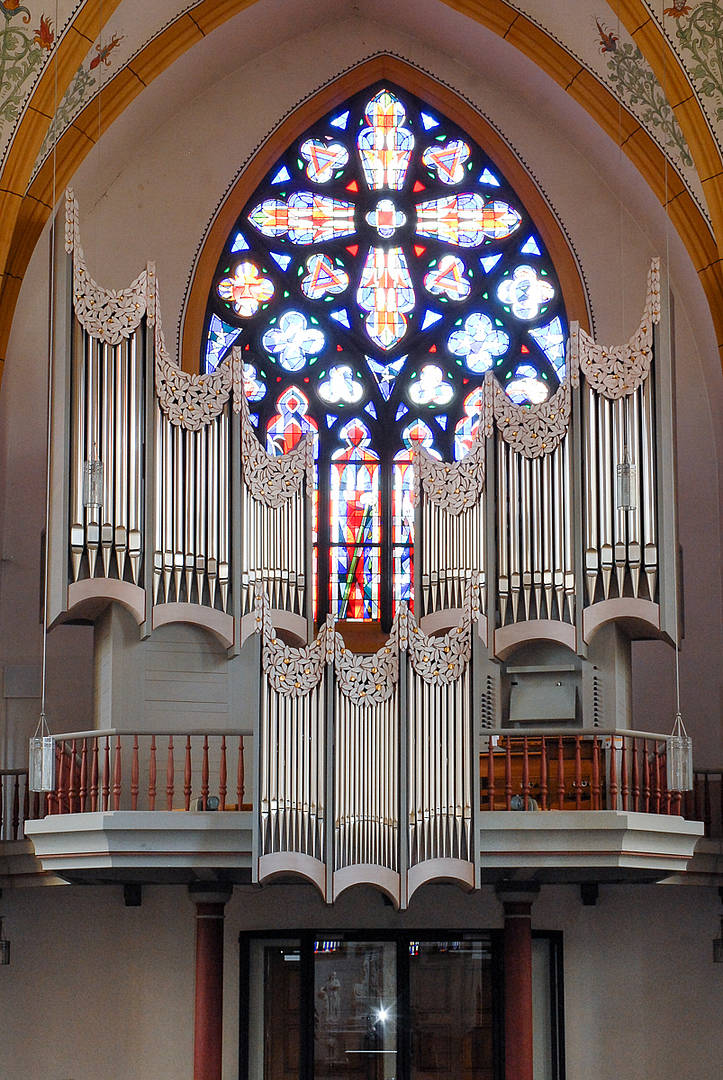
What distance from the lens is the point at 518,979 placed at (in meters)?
15.1

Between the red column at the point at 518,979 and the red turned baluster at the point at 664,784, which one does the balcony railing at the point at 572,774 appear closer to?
the red turned baluster at the point at 664,784

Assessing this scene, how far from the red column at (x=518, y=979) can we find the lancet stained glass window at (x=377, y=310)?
3225 mm

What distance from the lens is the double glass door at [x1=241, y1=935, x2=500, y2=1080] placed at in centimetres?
1526

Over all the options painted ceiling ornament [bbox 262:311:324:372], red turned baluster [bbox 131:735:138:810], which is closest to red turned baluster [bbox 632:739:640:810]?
red turned baluster [bbox 131:735:138:810]

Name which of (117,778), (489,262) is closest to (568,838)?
(117,778)

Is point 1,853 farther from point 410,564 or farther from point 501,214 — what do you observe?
point 501,214

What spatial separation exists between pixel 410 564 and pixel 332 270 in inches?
123

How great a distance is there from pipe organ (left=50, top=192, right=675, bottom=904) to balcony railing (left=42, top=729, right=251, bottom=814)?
74cm

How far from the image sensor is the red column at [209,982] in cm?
1477

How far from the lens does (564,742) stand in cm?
1444

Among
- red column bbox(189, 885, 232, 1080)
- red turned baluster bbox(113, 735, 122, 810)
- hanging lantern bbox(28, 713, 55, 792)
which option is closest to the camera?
hanging lantern bbox(28, 713, 55, 792)

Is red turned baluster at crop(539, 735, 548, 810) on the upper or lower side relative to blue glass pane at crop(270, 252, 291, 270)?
lower

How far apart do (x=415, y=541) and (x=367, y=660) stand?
211 cm

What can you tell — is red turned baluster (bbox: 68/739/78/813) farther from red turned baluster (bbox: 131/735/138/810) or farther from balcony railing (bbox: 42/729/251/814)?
red turned baluster (bbox: 131/735/138/810)
